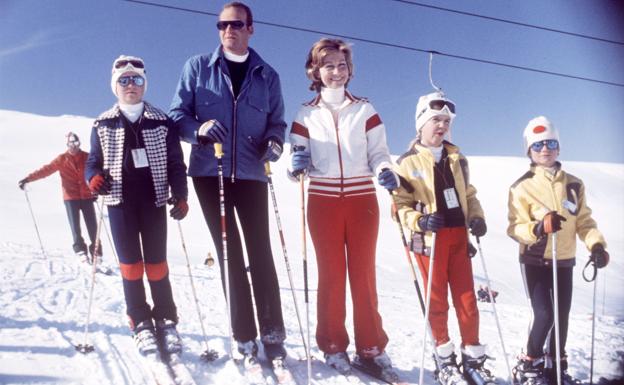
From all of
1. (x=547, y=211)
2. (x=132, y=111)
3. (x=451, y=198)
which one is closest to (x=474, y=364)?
(x=451, y=198)

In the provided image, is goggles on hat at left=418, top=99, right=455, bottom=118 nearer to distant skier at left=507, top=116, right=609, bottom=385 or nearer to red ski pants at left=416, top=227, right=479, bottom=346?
distant skier at left=507, top=116, right=609, bottom=385

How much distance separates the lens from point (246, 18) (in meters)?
3.12

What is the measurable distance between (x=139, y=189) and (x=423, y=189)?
1980mm

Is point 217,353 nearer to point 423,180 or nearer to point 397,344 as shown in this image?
point 397,344

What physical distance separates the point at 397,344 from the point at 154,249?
2.19 m

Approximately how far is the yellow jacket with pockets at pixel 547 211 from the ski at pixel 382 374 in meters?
1.31

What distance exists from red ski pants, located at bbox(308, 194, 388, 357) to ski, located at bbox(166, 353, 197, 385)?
89 centimetres

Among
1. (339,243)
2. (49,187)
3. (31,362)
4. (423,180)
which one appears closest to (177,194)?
(339,243)

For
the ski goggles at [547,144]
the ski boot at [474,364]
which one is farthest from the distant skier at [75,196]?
the ski goggles at [547,144]

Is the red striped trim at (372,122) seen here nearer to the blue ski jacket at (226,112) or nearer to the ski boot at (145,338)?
the blue ski jacket at (226,112)

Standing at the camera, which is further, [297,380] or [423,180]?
[423,180]

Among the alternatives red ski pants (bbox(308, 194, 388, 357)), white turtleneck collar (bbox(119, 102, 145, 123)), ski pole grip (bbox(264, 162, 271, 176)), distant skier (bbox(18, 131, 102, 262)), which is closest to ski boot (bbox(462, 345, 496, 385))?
red ski pants (bbox(308, 194, 388, 357))

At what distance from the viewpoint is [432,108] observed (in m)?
3.25

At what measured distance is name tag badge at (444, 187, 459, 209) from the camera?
307 centimetres
